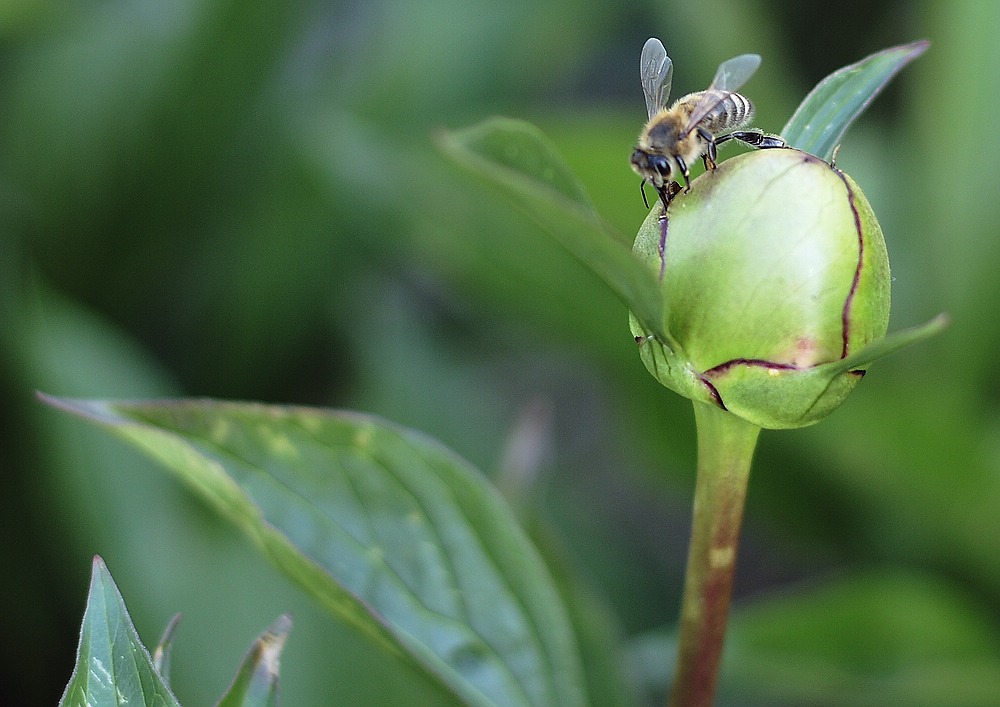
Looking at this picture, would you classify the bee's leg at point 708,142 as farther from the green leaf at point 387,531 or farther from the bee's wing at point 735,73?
the green leaf at point 387,531

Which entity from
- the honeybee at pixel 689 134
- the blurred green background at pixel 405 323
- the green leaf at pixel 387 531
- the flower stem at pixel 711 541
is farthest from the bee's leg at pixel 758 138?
the blurred green background at pixel 405 323

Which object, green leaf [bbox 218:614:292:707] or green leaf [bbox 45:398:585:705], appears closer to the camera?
green leaf [bbox 218:614:292:707]

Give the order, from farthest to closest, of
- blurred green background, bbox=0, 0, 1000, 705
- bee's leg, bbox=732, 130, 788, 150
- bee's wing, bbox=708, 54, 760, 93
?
blurred green background, bbox=0, 0, 1000, 705
bee's wing, bbox=708, 54, 760, 93
bee's leg, bbox=732, 130, 788, 150

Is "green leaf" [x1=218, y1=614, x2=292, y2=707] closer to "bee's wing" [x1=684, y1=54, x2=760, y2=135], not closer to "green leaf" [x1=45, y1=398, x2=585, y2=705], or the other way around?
"green leaf" [x1=45, y1=398, x2=585, y2=705]

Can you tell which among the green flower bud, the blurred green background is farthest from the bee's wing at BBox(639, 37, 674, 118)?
the blurred green background

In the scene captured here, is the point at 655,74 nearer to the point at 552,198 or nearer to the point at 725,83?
the point at 725,83

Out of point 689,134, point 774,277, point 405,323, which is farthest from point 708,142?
point 405,323
